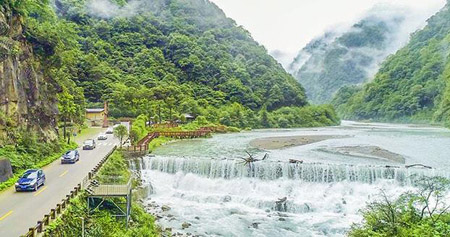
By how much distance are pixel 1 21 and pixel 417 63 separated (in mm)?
112964

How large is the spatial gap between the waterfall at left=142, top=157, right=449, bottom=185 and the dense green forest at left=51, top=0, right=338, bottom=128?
32.4 m

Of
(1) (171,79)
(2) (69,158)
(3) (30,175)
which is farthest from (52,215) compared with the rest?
(1) (171,79)

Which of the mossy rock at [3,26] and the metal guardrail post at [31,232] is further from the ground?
the mossy rock at [3,26]

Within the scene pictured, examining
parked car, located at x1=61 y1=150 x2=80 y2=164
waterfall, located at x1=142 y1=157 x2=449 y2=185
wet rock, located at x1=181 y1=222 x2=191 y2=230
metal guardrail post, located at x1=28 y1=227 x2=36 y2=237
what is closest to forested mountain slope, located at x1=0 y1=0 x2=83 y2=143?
parked car, located at x1=61 y1=150 x2=80 y2=164

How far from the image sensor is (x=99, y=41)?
108m

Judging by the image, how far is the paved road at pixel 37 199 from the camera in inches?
597

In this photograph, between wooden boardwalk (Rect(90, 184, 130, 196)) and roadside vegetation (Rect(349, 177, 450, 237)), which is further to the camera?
wooden boardwalk (Rect(90, 184, 130, 196))

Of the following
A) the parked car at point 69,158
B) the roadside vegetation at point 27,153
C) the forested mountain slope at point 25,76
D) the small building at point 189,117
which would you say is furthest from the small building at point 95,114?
the parked car at point 69,158

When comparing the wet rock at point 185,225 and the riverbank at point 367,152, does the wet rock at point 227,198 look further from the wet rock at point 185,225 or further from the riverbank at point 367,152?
the riverbank at point 367,152

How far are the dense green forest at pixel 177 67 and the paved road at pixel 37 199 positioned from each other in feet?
122

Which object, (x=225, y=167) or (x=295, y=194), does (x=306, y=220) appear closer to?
(x=295, y=194)

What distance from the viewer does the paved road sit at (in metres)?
15.2

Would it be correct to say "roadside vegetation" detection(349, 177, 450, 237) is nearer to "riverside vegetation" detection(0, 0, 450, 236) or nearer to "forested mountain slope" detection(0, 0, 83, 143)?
"riverside vegetation" detection(0, 0, 450, 236)

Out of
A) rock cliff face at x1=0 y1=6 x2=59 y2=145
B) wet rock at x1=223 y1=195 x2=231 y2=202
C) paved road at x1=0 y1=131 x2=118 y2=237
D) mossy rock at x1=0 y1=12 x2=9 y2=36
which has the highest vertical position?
mossy rock at x1=0 y1=12 x2=9 y2=36
